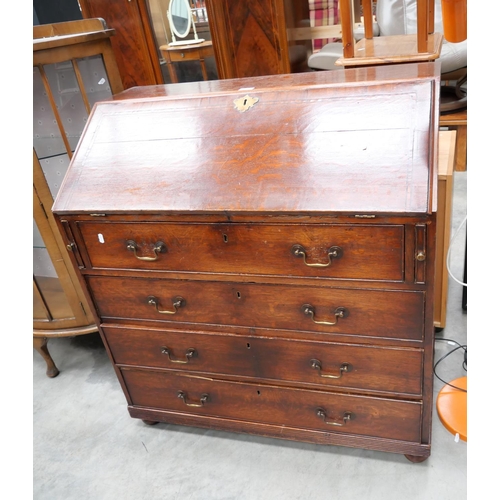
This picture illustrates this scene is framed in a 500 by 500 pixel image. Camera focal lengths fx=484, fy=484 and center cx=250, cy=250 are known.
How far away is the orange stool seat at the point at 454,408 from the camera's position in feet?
5.76

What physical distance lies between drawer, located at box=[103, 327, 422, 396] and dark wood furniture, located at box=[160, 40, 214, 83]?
2.43m

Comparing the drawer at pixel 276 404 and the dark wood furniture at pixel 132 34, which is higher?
the dark wood furniture at pixel 132 34

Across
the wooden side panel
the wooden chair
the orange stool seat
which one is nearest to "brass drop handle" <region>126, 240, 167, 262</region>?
the wooden chair

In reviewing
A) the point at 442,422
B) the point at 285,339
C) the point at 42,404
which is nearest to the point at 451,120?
the point at 442,422

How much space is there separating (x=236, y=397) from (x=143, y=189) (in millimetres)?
822

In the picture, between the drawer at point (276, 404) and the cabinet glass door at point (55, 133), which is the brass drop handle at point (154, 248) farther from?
the cabinet glass door at point (55, 133)

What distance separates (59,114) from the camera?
6.44 ft

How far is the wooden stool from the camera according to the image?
3.36 meters

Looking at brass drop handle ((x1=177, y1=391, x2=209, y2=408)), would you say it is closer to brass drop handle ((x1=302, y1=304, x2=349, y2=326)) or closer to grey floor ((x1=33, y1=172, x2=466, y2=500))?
grey floor ((x1=33, y1=172, x2=466, y2=500))

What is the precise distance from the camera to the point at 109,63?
2.01 m

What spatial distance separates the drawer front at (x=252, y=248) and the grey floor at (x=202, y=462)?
30.6 inches

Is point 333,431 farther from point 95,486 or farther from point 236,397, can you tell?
point 95,486

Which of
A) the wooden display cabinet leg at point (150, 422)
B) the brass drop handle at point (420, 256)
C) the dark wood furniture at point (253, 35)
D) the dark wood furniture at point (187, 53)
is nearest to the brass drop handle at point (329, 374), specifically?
the brass drop handle at point (420, 256)

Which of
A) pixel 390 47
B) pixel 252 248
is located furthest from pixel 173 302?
pixel 390 47
